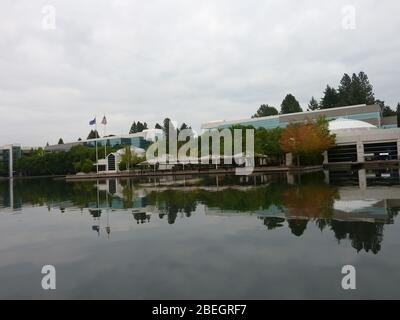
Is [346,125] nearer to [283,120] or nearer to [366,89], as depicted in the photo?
[283,120]

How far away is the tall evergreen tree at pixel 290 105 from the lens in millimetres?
97688

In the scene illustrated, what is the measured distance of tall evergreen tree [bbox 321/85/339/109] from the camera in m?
99.9

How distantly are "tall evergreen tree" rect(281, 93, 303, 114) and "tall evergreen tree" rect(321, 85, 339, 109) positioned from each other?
839 cm

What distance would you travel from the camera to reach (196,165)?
53.2 meters

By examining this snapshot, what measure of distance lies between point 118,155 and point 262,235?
6094 centimetres

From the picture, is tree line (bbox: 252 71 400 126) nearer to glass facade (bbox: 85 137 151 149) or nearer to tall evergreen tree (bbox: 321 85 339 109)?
tall evergreen tree (bbox: 321 85 339 109)

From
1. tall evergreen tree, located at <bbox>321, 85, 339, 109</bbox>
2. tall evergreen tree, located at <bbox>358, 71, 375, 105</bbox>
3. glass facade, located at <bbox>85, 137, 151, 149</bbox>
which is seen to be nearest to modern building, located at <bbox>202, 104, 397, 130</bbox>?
tall evergreen tree, located at <bbox>358, 71, 375, 105</bbox>

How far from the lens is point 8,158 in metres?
110

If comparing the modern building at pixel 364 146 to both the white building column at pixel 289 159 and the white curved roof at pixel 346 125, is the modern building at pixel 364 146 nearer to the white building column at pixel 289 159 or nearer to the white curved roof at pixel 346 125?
the white curved roof at pixel 346 125

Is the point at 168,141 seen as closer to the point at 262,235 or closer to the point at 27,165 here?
the point at 27,165

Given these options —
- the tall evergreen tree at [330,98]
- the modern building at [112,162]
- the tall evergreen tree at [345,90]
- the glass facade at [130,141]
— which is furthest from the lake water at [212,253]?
the tall evergreen tree at [330,98]

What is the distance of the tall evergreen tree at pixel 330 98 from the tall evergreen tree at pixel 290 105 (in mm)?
8388

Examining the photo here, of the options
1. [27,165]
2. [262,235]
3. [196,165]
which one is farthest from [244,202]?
[27,165]
